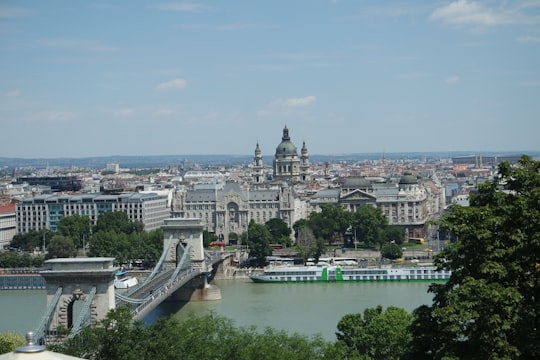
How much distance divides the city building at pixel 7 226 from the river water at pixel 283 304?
707 inches

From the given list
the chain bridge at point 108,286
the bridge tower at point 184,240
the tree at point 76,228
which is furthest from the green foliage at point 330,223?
the chain bridge at point 108,286

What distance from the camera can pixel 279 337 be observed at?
51.3ft

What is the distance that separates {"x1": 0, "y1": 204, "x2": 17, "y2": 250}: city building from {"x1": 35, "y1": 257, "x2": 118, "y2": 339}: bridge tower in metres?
32.8

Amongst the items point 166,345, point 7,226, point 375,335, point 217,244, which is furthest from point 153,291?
point 7,226

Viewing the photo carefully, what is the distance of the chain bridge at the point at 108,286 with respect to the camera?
61.8 feet

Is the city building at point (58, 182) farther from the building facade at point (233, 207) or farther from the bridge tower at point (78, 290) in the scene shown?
the bridge tower at point (78, 290)

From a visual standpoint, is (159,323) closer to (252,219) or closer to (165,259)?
(165,259)

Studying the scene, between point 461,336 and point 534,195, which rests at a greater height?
point 534,195

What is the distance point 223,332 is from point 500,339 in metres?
6.01

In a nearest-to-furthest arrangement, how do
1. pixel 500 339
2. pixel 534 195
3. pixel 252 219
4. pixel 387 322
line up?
1. pixel 500 339
2. pixel 534 195
3. pixel 387 322
4. pixel 252 219

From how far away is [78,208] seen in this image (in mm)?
53125

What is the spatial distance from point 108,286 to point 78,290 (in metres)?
0.52

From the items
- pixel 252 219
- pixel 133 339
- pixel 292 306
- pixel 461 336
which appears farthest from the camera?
pixel 252 219

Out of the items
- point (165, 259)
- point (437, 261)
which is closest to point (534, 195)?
point (437, 261)
